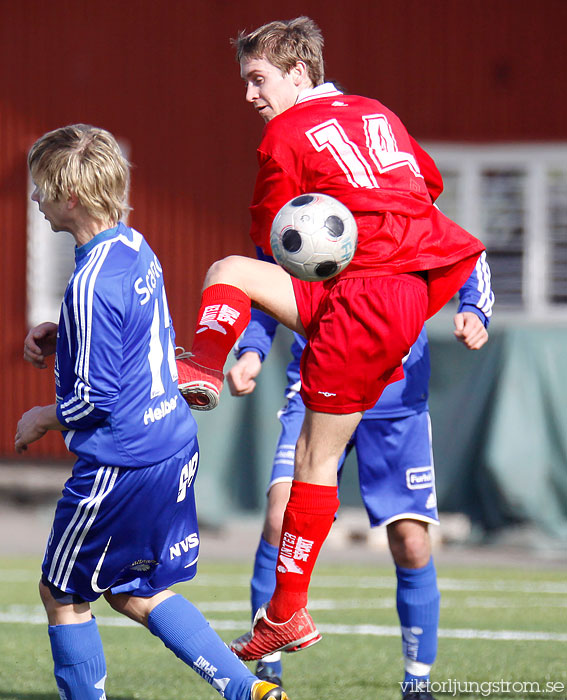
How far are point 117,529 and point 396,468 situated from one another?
5.35 ft

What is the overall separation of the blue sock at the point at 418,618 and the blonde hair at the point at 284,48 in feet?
6.95

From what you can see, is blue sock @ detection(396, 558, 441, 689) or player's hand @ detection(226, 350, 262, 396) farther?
blue sock @ detection(396, 558, 441, 689)

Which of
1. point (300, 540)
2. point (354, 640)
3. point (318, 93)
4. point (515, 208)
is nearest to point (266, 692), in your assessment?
point (300, 540)

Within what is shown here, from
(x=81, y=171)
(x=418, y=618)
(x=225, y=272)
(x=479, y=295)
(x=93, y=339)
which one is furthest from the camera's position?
(x=418, y=618)

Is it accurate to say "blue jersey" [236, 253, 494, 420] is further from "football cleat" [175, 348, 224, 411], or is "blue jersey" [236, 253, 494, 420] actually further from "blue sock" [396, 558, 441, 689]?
"football cleat" [175, 348, 224, 411]

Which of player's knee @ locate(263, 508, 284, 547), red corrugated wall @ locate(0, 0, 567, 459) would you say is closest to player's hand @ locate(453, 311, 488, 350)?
player's knee @ locate(263, 508, 284, 547)

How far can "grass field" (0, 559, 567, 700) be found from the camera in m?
5.19

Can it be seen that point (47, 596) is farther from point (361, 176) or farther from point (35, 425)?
point (361, 176)

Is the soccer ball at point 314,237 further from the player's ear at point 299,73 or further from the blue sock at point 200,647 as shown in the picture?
the blue sock at point 200,647

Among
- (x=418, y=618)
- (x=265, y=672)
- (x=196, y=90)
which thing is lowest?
(x=265, y=672)

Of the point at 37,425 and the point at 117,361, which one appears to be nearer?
the point at 117,361

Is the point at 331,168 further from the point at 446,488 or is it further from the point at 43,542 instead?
the point at 43,542

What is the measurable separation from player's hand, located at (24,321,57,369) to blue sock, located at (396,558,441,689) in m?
1.88

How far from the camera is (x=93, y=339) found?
3688mm
